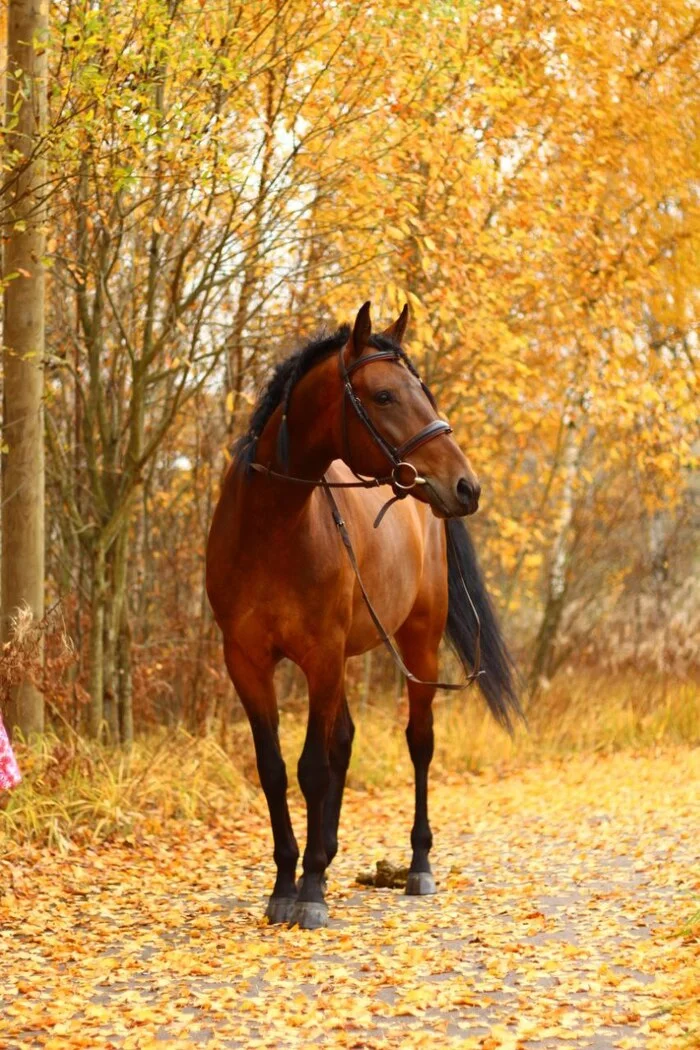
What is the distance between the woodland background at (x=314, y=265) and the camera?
6789 millimetres

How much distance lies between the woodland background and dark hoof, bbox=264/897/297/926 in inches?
71.7

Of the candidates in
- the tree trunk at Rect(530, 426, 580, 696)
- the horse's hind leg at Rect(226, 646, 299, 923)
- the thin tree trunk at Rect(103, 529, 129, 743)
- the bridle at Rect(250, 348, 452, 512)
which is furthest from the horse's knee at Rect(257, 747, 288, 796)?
the tree trunk at Rect(530, 426, 580, 696)

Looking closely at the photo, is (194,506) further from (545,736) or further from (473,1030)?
(473,1030)

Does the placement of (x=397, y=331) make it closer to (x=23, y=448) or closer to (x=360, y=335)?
(x=360, y=335)

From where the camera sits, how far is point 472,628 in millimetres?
7117

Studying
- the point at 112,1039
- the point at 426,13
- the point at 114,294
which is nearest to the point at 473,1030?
the point at 112,1039

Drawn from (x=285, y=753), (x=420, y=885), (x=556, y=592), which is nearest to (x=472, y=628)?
(x=420, y=885)

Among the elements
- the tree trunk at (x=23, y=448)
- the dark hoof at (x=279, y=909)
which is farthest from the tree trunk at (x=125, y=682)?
the dark hoof at (x=279, y=909)

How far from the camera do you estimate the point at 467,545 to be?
7148 millimetres

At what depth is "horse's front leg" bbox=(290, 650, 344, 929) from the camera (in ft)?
17.6

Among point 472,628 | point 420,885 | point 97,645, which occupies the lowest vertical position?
point 420,885

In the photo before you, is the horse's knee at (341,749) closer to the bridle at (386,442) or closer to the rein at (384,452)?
the rein at (384,452)

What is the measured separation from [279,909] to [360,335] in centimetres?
235

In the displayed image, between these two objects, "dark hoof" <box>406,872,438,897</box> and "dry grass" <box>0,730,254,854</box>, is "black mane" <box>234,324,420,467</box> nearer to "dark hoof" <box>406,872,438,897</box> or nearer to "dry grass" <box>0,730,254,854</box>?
"dark hoof" <box>406,872,438,897</box>
